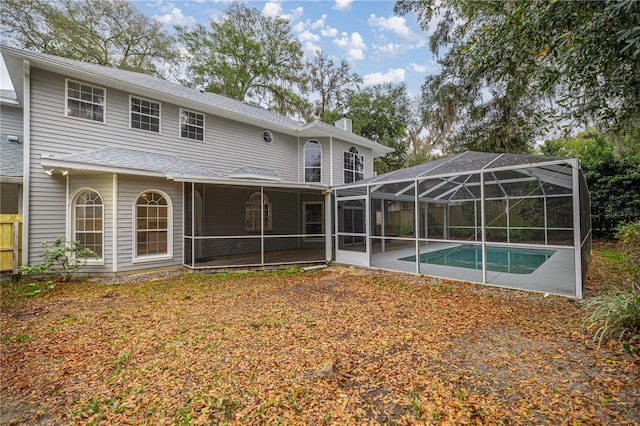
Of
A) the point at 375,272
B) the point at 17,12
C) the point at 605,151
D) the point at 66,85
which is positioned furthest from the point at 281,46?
the point at 605,151

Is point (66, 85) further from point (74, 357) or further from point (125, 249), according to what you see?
point (74, 357)

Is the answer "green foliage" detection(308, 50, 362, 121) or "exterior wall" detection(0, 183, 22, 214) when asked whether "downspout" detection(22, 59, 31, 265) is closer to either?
"exterior wall" detection(0, 183, 22, 214)

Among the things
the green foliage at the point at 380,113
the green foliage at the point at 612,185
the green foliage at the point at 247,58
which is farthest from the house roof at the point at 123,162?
the green foliage at the point at 612,185

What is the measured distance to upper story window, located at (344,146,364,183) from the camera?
13.6 meters

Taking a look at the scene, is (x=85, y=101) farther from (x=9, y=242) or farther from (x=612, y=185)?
(x=612, y=185)

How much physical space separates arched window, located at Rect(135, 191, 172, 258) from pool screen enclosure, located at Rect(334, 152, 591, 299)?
5446 millimetres

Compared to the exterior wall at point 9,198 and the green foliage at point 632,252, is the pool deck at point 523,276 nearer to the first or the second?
the green foliage at point 632,252

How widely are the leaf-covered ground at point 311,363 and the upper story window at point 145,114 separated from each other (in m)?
5.54

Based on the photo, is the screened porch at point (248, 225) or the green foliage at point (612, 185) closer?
the screened porch at point (248, 225)

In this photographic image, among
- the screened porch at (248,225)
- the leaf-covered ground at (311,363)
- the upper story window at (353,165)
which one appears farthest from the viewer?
the upper story window at (353,165)

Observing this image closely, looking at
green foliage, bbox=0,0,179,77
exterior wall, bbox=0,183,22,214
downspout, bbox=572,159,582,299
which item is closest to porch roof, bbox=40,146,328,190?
exterior wall, bbox=0,183,22,214

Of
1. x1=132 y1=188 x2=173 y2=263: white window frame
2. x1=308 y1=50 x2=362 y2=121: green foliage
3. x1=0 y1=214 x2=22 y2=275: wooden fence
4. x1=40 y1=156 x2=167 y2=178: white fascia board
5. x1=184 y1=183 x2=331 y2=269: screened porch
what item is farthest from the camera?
x1=308 y1=50 x2=362 y2=121: green foliage

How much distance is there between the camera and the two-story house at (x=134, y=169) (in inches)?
275

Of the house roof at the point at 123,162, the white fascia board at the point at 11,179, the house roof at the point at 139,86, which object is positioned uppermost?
the house roof at the point at 139,86
